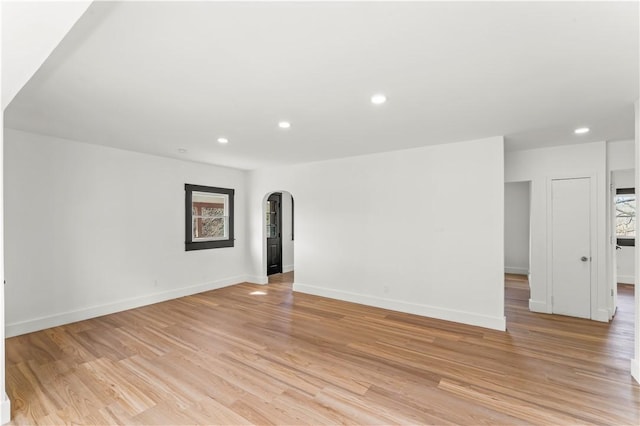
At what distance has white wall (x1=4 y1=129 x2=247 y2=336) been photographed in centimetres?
385

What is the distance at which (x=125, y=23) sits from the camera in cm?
165

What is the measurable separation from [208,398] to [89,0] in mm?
2656

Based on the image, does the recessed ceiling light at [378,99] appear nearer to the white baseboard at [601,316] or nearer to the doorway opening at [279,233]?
the white baseboard at [601,316]

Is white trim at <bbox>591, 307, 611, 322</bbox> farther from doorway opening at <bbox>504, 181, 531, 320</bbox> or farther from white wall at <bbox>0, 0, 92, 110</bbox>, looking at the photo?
white wall at <bbox>0, 0, 92, 110</bbox>

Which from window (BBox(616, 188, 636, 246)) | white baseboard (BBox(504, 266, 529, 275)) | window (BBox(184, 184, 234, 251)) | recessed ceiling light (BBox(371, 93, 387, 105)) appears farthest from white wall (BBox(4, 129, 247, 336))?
window (BBox(616, 188, 636, 246))

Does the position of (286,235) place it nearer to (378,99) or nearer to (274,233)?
(274,233)

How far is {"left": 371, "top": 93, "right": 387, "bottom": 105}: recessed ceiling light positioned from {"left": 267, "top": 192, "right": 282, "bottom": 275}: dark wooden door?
17.3 feet

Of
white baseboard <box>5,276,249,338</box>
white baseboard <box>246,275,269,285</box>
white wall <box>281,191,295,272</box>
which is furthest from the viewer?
white wall <box>281,191,295,272</box>

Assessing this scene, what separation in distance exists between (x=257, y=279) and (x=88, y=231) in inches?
129

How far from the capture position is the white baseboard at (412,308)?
159 inches

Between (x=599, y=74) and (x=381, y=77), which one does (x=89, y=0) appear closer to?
(x=381, y=77)

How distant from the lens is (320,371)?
113 inches

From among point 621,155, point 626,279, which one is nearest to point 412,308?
point 621,155

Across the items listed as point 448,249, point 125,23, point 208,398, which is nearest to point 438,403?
point 208,398
